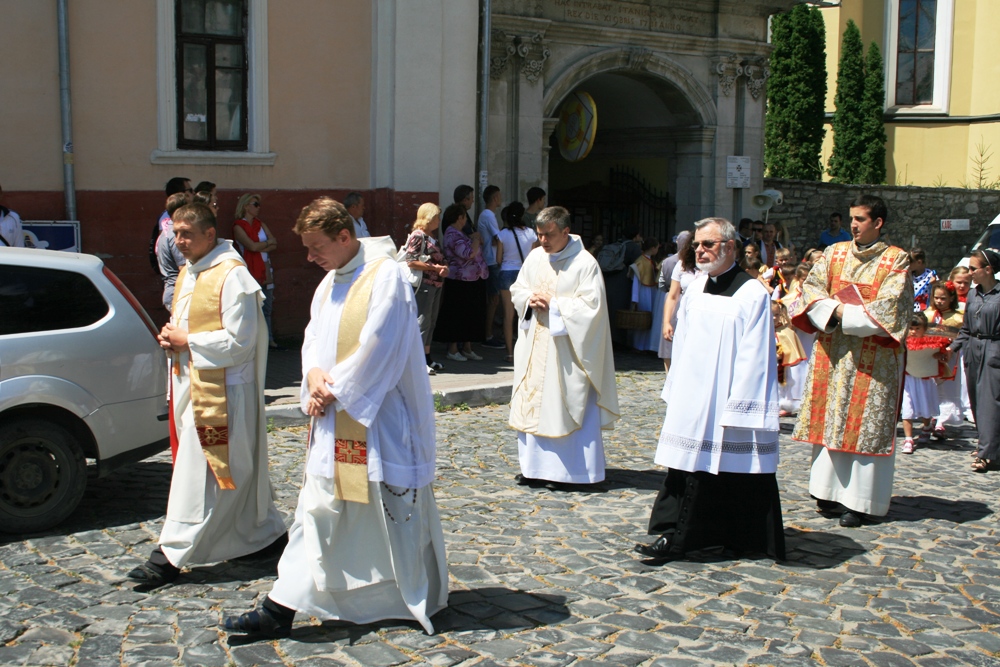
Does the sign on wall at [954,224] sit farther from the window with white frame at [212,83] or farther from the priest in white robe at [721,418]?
the priest in white robe at [721,418]

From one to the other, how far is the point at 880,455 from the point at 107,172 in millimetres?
8573

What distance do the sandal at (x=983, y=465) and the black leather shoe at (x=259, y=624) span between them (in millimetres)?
5777

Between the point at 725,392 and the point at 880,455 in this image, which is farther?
the point at 880,455

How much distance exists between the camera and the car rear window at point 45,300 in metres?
6.39

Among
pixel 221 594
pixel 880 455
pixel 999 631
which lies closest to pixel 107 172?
→ pixel 221 594

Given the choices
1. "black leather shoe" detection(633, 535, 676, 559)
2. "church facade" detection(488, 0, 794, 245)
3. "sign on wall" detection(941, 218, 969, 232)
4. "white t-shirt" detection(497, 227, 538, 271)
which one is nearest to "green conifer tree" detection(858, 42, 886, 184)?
"sign on wall" detection(941, 218, 969, 232)

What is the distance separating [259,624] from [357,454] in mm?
815

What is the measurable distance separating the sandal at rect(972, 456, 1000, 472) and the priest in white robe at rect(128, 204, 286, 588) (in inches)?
218

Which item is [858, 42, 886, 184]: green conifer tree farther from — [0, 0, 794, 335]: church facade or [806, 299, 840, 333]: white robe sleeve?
[806, 299, 840, 333]: white robe sleeve

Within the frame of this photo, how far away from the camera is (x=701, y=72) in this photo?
17.5 meters

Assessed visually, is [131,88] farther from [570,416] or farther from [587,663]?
[587,663]

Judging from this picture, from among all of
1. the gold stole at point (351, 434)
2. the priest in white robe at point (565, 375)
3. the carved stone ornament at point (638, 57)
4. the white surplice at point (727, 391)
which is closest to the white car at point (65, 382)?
the gold stole at point (351, 434)

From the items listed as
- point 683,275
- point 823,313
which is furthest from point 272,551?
point 683,275

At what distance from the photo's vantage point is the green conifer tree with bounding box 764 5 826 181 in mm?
26531
